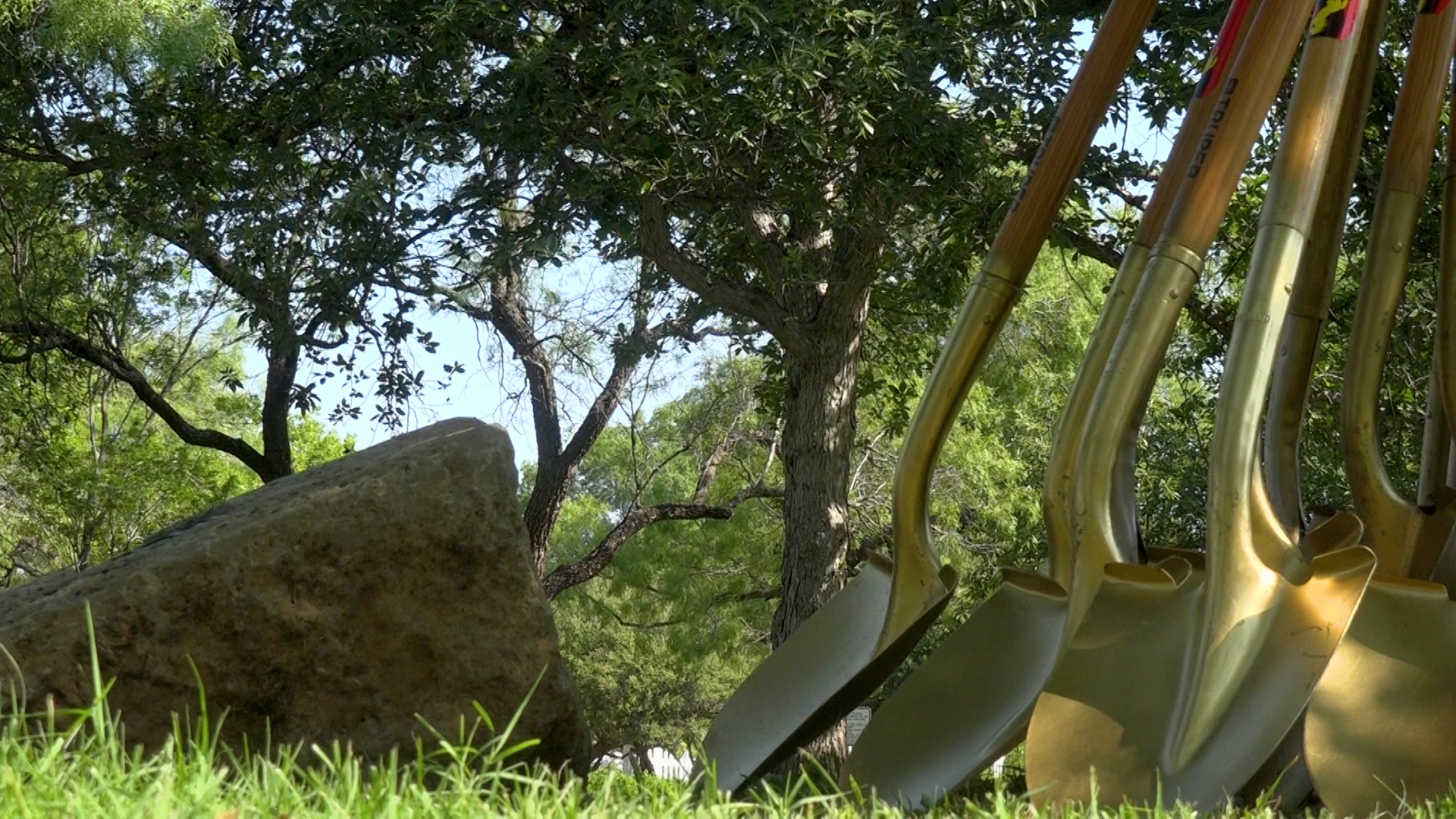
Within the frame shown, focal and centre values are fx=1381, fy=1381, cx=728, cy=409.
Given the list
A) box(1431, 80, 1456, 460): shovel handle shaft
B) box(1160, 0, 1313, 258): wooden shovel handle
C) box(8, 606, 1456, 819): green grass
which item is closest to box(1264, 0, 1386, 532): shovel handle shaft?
box(1431, 80, 1456, 460): shovel handle shaft

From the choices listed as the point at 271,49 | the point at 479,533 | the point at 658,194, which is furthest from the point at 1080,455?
the point at 271,49

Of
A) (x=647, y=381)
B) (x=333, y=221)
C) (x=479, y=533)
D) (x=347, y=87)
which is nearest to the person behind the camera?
(x=479, y=533)

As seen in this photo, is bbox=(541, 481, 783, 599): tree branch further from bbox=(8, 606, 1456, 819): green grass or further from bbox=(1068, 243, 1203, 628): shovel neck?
bbox=(8, 606, 1456, 819): green grass

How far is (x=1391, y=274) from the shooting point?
3.12m

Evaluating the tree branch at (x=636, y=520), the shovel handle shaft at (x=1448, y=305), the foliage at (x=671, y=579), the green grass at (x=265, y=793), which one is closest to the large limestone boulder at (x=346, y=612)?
the green grass at (x=265, y=793)

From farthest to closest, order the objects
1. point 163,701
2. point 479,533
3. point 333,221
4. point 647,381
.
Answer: point 647,381 < point 333,221 < point 479,533 < point 163,701

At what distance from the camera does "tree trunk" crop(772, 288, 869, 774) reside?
727 centimetres

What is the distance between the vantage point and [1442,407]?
3.08 m

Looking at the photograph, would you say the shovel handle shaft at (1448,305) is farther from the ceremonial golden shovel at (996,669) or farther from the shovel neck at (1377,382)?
the ceremonial golden shovel at (996,669)

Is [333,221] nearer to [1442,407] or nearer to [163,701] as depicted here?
[163,701]

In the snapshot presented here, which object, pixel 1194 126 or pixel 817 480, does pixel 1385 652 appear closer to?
pixel 1194 126

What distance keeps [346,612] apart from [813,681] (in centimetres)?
99

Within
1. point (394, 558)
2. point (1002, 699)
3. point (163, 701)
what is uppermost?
point (394, 558)

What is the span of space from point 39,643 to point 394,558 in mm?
672
